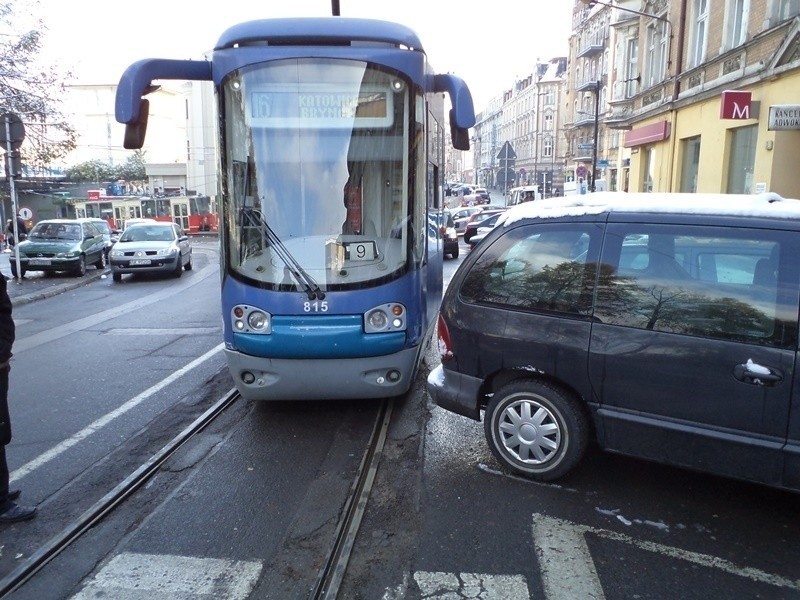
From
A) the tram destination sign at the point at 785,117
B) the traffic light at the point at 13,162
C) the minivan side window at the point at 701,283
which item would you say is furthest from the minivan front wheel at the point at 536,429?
the traffic light at the point at 13,162

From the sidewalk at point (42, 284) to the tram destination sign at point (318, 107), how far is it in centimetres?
1102

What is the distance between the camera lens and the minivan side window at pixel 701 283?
141 inches

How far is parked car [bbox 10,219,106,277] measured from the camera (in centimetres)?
1784

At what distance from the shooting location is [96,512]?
13.1 ft

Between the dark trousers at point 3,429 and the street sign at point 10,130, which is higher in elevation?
the street sign at point 10,130

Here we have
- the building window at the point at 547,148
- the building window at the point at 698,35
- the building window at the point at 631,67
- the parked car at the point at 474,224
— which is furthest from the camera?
the building window at the point at 547,148

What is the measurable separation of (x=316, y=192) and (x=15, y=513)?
298 centimetres

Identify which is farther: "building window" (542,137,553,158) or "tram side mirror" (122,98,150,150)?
"building window" (542,137,553,158)

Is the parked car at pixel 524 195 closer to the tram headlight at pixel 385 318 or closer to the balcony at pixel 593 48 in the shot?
the balcony at pixel 593 48

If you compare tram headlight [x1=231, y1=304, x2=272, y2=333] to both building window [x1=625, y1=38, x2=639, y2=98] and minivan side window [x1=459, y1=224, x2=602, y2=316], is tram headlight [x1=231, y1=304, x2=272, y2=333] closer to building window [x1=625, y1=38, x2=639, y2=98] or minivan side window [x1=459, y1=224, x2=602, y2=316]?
minivan side window [x1=459, y1=224, x2=602, y2=316]

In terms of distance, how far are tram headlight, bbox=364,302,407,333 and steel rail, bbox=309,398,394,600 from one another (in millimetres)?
873

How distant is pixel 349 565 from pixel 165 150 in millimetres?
90248

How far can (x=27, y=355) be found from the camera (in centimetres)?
863

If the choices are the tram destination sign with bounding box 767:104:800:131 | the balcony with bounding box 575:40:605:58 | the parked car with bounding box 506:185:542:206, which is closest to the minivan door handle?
the tram destination sign with bounding box 767:104:800:131
